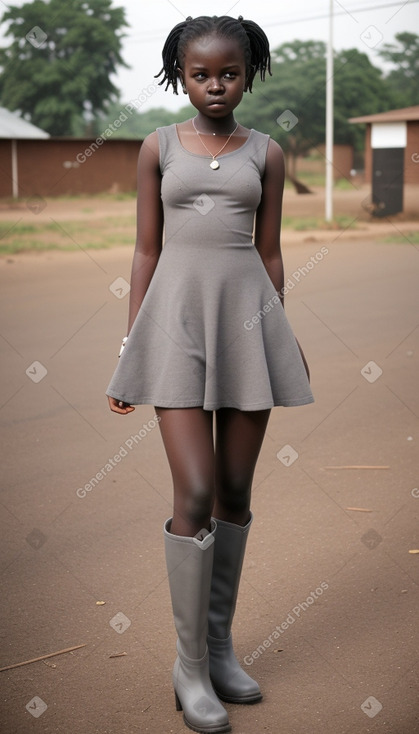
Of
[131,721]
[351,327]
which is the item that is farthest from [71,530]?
[351,327]

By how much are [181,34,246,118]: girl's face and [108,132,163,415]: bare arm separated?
0.59 ft

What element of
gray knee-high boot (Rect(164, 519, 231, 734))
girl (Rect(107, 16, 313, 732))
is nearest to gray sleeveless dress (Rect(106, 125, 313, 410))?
girl (Rect(107, 16, 313, 732))

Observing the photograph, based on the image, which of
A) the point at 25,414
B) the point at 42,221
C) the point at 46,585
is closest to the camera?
the point at 46,585

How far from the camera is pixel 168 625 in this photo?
337 cm

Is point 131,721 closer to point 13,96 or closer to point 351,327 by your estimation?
point 351,327

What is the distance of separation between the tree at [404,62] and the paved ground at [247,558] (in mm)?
46600

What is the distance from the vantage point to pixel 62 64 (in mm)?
45312

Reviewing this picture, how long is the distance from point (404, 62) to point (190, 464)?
56148mm

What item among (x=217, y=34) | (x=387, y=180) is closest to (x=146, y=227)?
(x=217, y=34)

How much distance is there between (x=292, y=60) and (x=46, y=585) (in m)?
49.9

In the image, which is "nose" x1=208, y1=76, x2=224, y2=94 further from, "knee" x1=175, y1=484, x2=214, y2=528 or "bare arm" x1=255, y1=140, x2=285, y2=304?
"knee" x1=175, y1=484, x2=214, y2=528

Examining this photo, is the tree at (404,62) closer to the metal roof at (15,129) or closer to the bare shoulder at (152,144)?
the metal roof at (15,129)
